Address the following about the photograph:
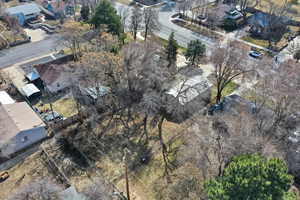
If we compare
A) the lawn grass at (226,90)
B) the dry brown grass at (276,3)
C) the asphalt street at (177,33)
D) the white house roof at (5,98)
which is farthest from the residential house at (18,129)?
the dry brown grass at (276,3)

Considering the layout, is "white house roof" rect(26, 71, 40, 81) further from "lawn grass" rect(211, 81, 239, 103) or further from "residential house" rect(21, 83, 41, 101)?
"lawn grass" rect(211, 81, 239, 103)

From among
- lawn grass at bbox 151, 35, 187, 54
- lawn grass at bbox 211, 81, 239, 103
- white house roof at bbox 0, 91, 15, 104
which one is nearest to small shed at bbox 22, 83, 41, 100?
white house roof at bbox 0, 91, 15, 104

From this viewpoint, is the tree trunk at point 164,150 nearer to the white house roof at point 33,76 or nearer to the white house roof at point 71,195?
the white house roof at point 71,195

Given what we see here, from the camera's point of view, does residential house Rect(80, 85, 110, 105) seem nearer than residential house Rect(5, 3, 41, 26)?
Yes

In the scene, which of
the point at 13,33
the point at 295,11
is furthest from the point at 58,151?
the point at 295,11

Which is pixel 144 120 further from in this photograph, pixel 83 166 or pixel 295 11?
pixel 295 11

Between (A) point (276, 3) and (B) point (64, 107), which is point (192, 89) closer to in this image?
(B) point (64, 107)

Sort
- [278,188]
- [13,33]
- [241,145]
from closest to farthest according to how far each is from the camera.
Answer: [278,188], [241,145], [13,33]
